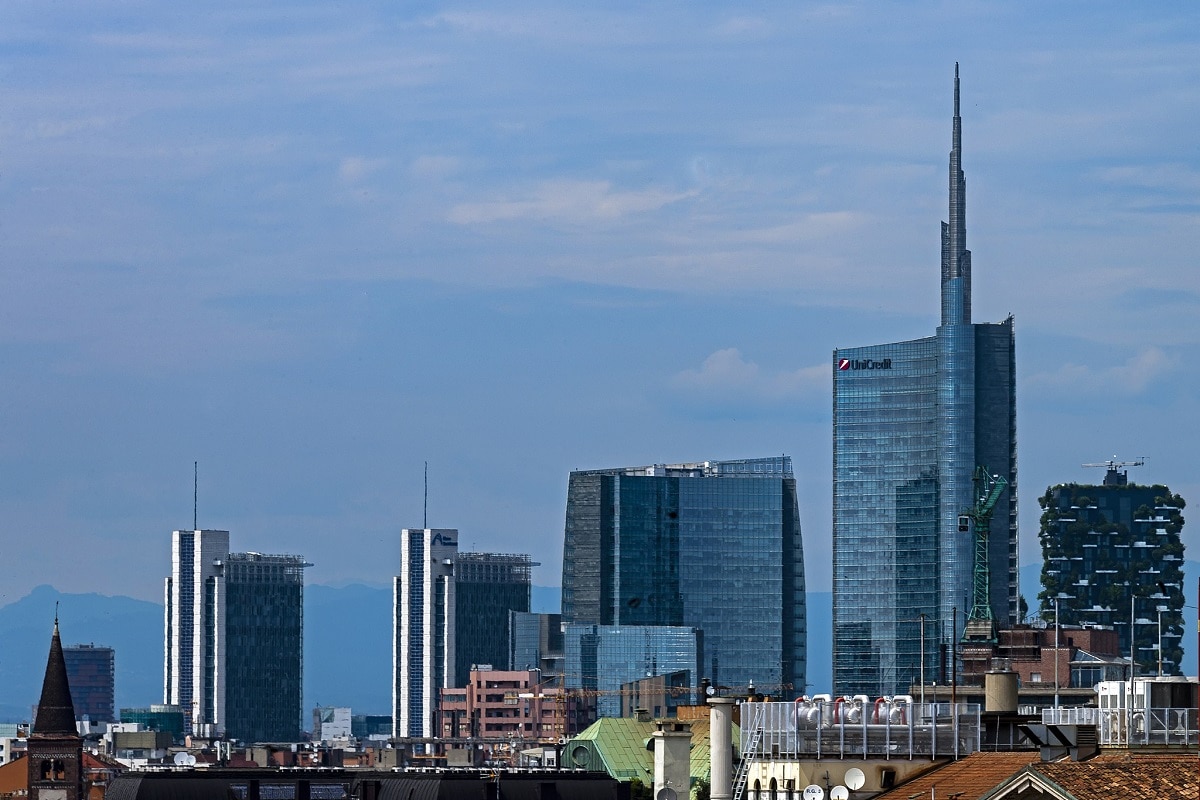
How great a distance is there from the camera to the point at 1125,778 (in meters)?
53.1

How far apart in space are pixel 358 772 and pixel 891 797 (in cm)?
11297

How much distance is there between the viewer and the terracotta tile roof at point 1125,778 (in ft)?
171

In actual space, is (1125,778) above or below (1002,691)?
below

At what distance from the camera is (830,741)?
78.4 m

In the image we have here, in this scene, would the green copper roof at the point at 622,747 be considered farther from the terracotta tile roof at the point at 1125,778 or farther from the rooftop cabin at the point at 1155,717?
the terracotta tile roof at the point at 1125,778

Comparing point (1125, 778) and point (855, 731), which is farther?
point (855, 731)

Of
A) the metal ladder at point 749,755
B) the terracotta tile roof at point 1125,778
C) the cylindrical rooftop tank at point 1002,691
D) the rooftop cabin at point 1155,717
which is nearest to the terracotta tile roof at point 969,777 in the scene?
the terracotta tile roof at point 1125,778

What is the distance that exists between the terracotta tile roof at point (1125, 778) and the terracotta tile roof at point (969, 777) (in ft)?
12.0

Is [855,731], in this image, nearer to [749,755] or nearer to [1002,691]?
[749,755]

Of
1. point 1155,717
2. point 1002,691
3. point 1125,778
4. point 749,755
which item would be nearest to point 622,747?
point 1002,691

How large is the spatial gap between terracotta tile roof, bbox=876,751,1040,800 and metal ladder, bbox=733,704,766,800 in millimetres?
8297

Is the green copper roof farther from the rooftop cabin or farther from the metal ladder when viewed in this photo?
→ the metal ladder

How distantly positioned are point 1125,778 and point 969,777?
33.3ft

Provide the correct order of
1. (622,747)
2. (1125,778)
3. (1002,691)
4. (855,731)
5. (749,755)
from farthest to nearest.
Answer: (622,747) < (1002,691) < (855,731) < (749,755) < (1125,778)
